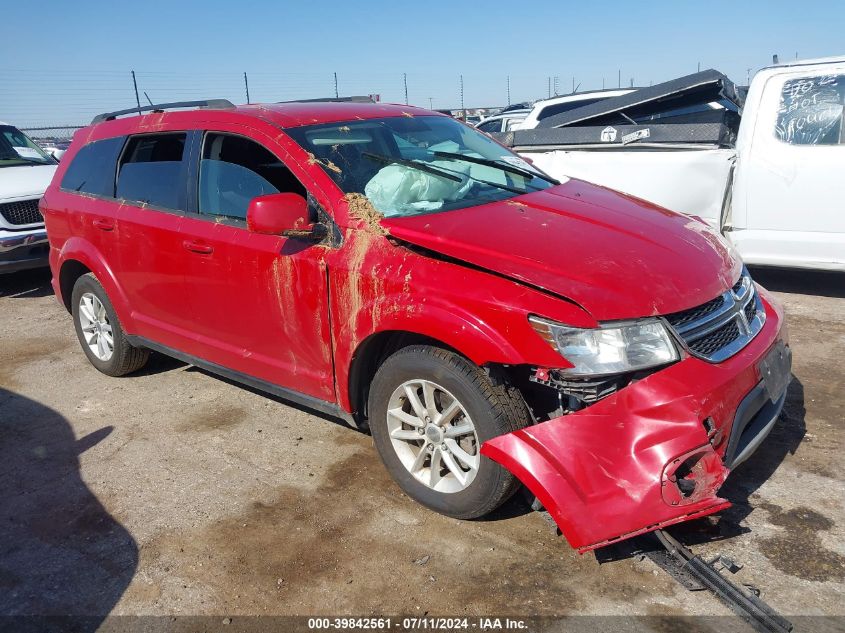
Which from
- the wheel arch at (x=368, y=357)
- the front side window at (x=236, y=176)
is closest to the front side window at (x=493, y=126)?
the front side window at (x=236, y=176)

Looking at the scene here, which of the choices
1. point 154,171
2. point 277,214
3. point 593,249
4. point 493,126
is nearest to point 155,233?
point 154,171

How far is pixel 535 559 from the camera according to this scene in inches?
116

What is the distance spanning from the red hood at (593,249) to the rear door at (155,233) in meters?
1.65

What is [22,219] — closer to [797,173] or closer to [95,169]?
[95,169]

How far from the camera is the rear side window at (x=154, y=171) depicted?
4.27 metres

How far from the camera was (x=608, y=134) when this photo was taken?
22.6ft

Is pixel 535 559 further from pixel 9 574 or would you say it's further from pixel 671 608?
pixel 9 574

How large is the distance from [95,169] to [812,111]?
5.68 meters

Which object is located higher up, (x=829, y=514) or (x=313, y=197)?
(x=313, y=197)

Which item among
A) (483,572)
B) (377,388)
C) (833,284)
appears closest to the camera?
(483,572)

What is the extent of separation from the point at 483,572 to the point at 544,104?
8.04m

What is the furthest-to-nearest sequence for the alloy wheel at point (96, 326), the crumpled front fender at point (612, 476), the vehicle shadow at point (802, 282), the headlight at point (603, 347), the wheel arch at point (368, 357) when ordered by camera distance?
the vehicle shadow at point (802, 282), the alloy wheel at point (96, 326), the wheel arch at point (368, 357), the headlight at point (603, 347), the crumpled front fender at point (612, 476)

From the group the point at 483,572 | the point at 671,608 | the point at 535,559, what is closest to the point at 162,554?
the point at 483,572

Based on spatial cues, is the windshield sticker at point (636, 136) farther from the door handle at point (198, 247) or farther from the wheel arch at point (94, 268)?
the wheel arch at point (94, 268)
